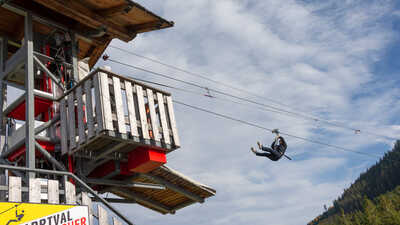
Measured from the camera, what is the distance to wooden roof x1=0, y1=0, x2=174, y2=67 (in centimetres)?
1310

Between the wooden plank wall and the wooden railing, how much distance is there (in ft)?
5.12

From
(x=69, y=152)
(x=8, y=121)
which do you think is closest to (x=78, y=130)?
(x=69, y=152)

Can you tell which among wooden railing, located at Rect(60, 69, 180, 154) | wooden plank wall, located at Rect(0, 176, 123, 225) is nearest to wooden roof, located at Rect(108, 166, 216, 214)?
wooden railing, located at Rect(60, 69, 180, 154)

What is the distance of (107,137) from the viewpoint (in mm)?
10555

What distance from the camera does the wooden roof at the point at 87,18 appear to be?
43.0 ft

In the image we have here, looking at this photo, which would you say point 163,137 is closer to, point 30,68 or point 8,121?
point 30,68

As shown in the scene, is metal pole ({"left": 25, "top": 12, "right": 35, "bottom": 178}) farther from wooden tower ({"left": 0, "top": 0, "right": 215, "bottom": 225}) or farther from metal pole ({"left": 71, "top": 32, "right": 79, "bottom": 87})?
metal pole ({"left": 71, "top": 32, "right": 79, "bottom": 87})

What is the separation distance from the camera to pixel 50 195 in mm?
9266

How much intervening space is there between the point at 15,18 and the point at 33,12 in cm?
65

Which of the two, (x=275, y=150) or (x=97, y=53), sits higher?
(x=97, y=53)

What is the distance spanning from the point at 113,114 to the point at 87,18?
4.39 m

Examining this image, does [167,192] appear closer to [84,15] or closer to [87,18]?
[87,18]

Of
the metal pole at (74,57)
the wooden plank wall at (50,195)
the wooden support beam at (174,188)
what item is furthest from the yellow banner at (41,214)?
the metal pole at (74,57)

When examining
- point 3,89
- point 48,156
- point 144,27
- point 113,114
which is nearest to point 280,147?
point 144,27
